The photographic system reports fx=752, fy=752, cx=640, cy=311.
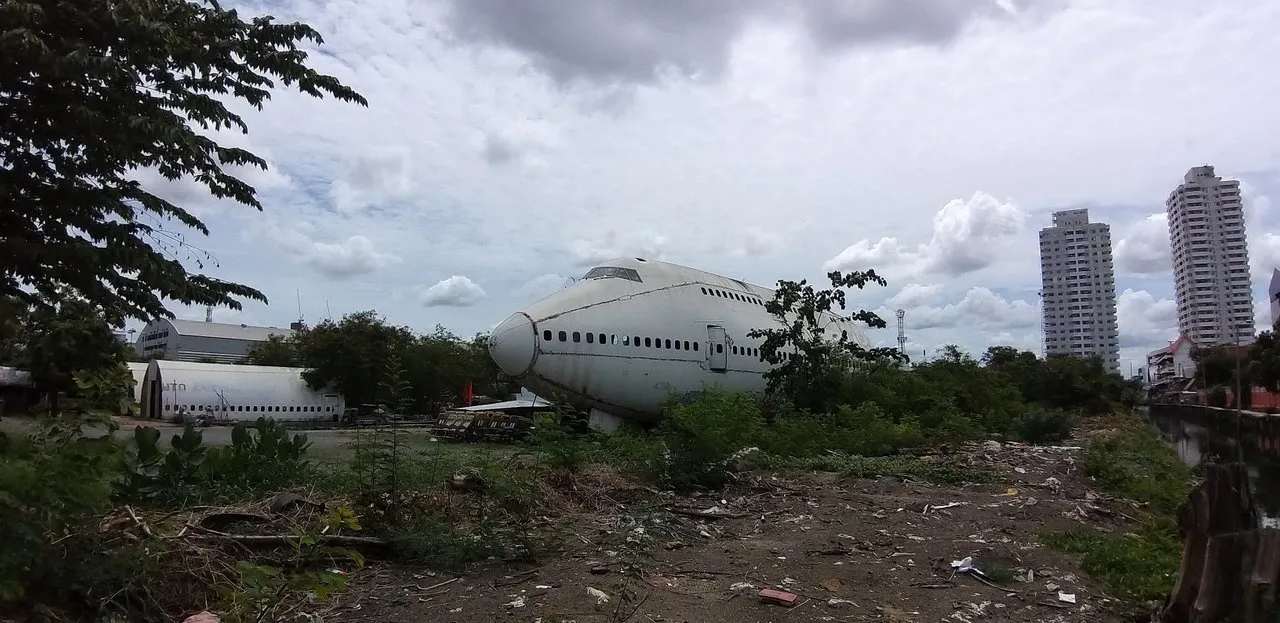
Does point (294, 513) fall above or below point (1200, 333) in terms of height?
below

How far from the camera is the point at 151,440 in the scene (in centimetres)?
689

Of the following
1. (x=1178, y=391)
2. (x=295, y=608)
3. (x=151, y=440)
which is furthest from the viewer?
(x=1178, y=391)

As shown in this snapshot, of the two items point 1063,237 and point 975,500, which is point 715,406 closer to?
point 975,500

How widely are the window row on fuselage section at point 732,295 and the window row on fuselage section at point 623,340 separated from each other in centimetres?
243

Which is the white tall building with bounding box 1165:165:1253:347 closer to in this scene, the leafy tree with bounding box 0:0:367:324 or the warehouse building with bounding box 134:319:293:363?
the leafy tree with bounding box 0:0:367:324

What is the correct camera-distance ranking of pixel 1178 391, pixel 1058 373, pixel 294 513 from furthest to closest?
pixel 1178 391 → pixel 1058 373 → pixel 294 513

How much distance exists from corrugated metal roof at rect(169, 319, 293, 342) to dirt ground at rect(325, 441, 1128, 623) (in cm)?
8954

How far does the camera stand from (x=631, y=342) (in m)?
19.9

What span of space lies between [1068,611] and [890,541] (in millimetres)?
2104

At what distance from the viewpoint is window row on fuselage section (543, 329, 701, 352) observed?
18.6 meters

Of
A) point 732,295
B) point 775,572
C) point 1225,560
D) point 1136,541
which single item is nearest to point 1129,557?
point 1136,541

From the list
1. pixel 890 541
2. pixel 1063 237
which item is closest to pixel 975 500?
pixel 890 541

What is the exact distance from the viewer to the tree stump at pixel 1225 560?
3623 millimetres

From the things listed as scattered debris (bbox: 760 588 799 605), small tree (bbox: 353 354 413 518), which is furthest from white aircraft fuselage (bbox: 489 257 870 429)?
scattered debris (bbox: 760 588 799 605)
